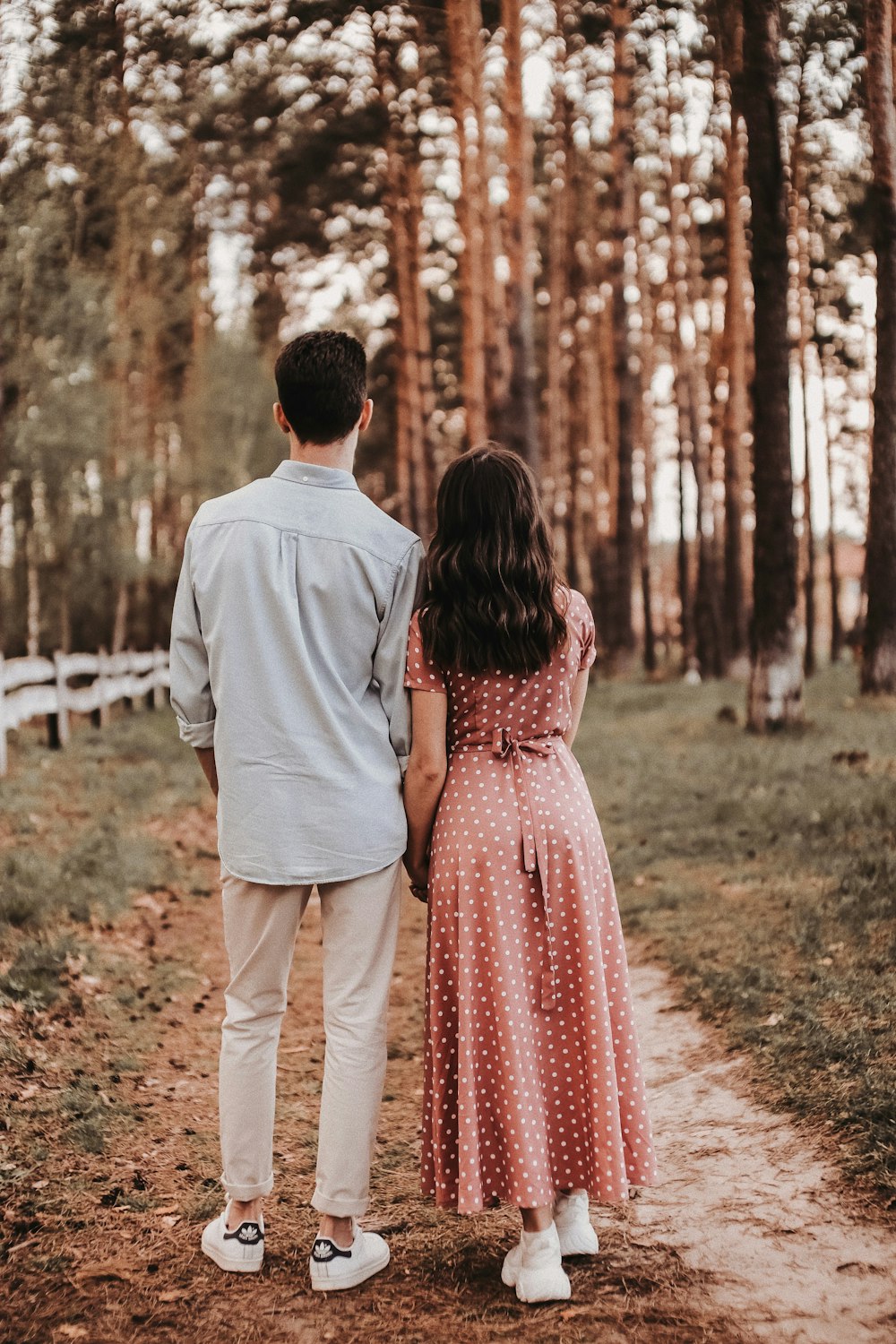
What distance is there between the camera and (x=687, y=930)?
675 cm

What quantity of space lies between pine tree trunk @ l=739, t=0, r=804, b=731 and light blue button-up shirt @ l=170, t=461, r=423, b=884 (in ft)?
32.8

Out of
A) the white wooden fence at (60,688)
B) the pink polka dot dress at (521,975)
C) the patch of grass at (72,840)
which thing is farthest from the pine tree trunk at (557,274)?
the pink polka dot dress at (521,975)

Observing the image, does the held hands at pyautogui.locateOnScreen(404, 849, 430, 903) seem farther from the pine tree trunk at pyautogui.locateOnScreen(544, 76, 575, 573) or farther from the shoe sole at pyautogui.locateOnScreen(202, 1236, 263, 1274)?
the pine tree trunk at pyautogui.locateOnScreen(544, 76, 575, 573)

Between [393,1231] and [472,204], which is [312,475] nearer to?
[393,1231]

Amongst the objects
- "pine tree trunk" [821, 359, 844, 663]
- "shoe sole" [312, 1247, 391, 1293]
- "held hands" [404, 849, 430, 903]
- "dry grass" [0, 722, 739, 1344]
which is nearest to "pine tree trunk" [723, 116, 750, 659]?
"pine tree trunk" [821, 359, 844, 663]

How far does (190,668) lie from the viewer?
3.38m

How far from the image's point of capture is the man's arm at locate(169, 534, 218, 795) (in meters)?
3.38

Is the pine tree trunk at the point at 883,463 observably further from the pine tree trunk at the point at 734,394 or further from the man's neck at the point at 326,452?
the man's neck at the point at 326,452

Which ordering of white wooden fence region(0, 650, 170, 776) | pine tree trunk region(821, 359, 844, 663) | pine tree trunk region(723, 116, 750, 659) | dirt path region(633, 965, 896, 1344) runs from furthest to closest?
pine tree trunk region(821, 359, 844, 663) < pine tree trunk region(723, 116, 750, 659) < white wooden fence region(0, 650, 170, 776) < dirt path region(633, 965, 896, 1344)

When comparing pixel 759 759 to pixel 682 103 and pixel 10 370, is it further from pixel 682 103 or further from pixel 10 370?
pixel 682 103

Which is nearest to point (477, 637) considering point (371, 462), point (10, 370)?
point (10, 370)

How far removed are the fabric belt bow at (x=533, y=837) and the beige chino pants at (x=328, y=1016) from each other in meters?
0.38

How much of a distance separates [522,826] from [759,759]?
8.17 meters

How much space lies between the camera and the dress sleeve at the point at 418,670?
3.32 m
